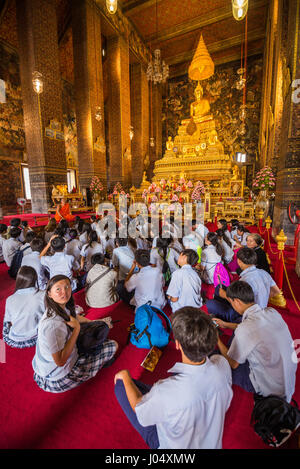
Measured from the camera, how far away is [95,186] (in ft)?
34.8

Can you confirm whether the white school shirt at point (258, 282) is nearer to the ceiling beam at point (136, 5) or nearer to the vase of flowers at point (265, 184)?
the vase of flowers at point (265, 184)

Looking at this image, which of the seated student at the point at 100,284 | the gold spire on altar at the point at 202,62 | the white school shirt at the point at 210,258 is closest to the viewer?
the seated student at the point at 100,284

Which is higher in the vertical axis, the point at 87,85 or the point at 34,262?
the point at 87,85

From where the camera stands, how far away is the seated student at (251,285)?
213 centimetres

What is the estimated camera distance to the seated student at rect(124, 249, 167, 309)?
2.44m

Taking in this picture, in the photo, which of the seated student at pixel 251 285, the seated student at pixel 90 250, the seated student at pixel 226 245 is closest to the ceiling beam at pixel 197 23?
the seated student at pixel 226 245

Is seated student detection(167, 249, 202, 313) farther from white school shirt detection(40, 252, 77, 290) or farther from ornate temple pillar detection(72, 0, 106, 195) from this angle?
ornate temple pillar detection(72, 0, 106, 195)

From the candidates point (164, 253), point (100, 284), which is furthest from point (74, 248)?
point (164, 253)

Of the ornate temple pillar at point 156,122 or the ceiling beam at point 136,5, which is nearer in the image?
the ceiling beam at point 136,5

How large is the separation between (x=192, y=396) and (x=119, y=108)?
14521 mm

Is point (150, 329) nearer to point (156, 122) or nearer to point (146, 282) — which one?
point (146, 282)

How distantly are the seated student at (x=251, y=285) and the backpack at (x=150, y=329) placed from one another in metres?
0.66

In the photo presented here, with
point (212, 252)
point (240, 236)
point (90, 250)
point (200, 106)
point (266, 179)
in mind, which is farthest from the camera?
point (200, 106)

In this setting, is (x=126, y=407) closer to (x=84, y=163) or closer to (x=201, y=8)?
(x=84, y=163)
